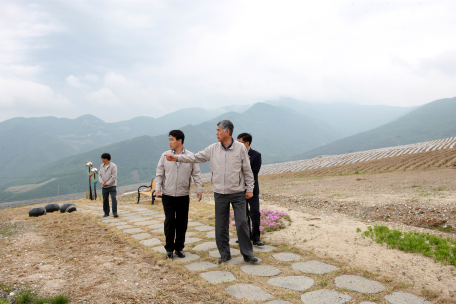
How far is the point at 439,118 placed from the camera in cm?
17888

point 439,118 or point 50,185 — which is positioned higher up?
point 439,118

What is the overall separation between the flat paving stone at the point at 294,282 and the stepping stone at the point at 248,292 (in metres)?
0.26

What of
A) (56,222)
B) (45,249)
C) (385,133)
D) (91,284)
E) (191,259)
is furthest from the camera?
(385,133)

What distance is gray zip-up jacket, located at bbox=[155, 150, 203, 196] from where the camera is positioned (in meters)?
4.08

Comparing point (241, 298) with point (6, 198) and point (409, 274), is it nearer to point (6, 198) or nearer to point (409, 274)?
point (409, 274)

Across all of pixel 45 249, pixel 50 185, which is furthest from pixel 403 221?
pixel 50 185

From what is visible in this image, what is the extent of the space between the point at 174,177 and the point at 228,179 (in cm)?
87

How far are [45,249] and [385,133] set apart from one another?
642 feet

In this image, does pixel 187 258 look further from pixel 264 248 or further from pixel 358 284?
pixel 358 284

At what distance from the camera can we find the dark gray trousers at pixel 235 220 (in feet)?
12.4

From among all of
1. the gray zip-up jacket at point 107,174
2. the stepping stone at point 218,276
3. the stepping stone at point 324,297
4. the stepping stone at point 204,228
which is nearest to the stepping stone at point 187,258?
the stepping stone at point 218,276

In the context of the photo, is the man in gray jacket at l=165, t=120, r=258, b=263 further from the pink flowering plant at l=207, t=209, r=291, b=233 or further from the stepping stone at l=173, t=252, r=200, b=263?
the pink flowering plant at l=207, t=209, r=291, b=233

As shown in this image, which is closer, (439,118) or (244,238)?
(244,238)

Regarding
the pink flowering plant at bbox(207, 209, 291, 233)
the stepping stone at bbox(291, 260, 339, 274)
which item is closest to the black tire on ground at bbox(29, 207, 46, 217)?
the pink flowering plant at bbox(207, 209, 291, 233)
